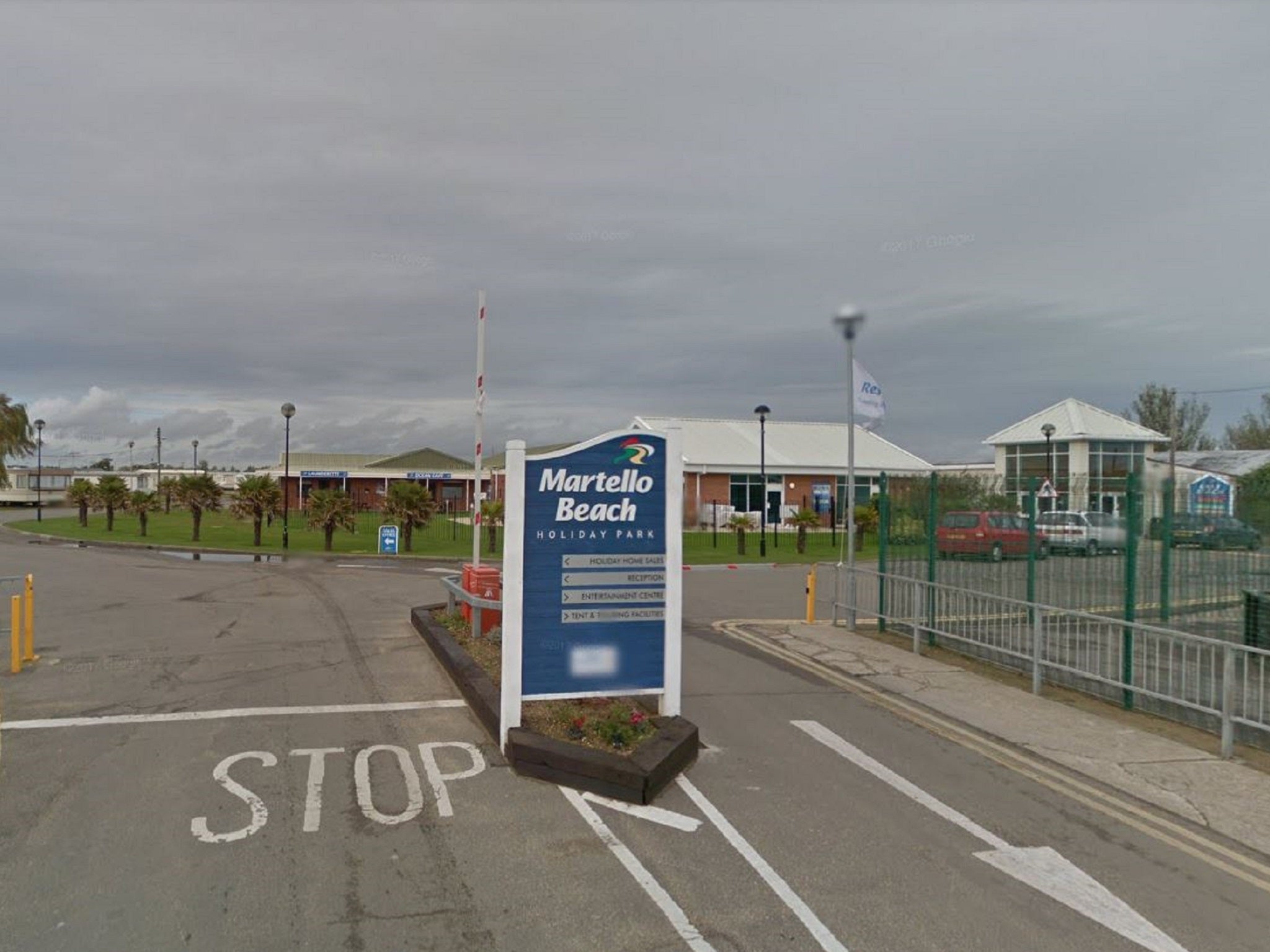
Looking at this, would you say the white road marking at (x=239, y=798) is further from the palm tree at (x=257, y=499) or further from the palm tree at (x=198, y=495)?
the palm tree at (x=198, y=495)

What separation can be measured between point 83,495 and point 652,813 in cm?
4600

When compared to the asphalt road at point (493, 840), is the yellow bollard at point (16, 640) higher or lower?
higher

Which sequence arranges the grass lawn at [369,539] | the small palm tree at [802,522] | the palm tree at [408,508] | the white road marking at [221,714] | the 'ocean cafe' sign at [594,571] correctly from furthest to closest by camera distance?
the small palm tree at [802,522] → the grass lawn at [369,539] → the palm tree at [408,508] → the white road marking at [221,714] → the 'ocean cafe' sign at [594,571]

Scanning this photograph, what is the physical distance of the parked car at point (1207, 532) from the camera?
28.4ft

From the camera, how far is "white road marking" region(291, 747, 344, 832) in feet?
17.9

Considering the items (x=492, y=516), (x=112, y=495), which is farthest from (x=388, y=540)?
(x=112, y=495)

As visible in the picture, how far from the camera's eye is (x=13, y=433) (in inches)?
2516

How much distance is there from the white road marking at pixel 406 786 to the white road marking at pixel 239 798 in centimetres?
62

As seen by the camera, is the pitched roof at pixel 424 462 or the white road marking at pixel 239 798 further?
the pitched roof at pixel 424 462

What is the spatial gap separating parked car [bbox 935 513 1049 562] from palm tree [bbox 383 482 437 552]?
2140 centimetres

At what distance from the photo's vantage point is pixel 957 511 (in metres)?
12.0

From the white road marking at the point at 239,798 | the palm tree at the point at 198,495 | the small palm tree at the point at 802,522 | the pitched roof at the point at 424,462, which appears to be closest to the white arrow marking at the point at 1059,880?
the white road marking at the point at 239,798

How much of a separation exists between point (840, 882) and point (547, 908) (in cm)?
163

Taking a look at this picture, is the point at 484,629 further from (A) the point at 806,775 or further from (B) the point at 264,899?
(B) the point at 264,899
